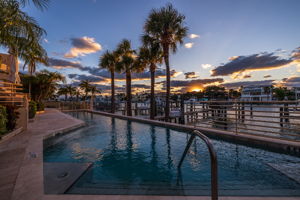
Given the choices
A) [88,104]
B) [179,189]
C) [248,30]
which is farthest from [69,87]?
[179,189]

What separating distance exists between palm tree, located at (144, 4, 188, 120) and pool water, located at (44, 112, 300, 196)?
7.48 metres

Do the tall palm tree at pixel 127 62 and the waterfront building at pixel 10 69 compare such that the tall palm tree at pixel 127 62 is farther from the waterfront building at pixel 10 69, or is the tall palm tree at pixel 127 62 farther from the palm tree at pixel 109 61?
the waterfront building at pixel 10 69

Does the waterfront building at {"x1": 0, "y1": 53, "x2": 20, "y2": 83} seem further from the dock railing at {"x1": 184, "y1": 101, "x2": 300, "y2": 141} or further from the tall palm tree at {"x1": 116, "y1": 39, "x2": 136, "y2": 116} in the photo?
the dock railing at {"x1": 184, "y1": 101, "x2": 300, "y2": 141}

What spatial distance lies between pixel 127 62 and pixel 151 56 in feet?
12.4

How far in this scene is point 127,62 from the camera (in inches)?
641

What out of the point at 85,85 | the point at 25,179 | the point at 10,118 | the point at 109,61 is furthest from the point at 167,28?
the point at 85,85

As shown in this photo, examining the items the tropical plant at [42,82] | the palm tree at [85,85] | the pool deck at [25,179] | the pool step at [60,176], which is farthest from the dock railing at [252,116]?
the palm tree at [85,85]

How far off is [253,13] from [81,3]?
445 inches

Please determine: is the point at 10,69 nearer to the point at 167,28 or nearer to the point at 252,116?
the point at 167,28

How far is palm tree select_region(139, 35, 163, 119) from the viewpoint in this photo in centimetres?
1274

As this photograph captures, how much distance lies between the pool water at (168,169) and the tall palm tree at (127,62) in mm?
10700

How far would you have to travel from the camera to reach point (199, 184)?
9.60 feet

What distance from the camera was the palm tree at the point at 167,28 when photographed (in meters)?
11.8

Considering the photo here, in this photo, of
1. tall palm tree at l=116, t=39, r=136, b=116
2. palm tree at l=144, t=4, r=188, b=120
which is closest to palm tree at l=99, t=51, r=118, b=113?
tall palm tree at l=116, t=39, r=136, b=116
